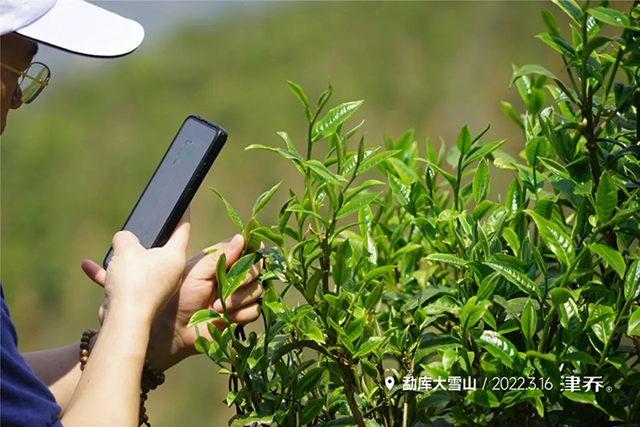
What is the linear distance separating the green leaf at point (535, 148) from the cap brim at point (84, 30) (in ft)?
1.71

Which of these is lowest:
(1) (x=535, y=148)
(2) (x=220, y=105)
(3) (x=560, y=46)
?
(2) (x=220, y=105)

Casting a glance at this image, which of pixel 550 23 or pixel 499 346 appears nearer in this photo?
pixel 499 346

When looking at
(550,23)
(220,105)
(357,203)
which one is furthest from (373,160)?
(220,105)

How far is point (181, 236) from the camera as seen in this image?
0.95 meters

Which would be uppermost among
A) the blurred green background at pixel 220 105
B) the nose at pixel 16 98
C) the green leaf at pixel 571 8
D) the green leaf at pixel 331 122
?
the green leaf at pixel 571 8

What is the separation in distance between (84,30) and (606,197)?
656 millimetres

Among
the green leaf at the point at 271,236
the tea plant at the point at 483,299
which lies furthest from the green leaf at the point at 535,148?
the green leaf at the point at 271,236

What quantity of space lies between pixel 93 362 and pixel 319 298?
0.26 m

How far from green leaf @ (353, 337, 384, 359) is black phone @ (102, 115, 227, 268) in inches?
13.0

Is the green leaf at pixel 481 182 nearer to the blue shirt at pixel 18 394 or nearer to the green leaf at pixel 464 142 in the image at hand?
the green leaf at pixel 464 142

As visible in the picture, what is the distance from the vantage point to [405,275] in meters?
1.06

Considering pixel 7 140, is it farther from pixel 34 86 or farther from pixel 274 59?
pixel 34 86

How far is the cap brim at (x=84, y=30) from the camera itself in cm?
89

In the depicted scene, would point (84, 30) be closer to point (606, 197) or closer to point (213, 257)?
point (213, 257)
